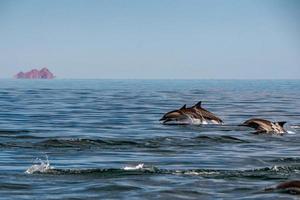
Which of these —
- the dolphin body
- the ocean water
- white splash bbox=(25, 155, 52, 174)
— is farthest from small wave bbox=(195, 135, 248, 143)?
white splash bbox=(25, 155, 52, 174)

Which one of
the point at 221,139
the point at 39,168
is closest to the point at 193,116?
the point at 221,139

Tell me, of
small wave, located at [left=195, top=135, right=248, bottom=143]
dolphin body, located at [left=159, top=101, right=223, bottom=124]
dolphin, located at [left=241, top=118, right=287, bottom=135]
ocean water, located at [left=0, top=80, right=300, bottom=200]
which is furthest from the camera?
dolphin body, located at [left=159, top=101, right=223, bottom=124]

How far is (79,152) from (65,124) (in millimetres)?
13495

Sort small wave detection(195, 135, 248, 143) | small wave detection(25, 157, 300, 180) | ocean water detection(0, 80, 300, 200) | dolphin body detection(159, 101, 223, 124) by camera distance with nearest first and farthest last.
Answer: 1. ocean water detection(0, 80, 300, 200)
2. small wave detection(25, 157, 300, 180)
3. small wave detection(195, 135, 248, 143)
4. dolphin body detection(159, 101, 223, 124)

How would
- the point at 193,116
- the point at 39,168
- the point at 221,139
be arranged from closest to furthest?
the point at 39,168 → the point at 221,139 → the point at 193,116

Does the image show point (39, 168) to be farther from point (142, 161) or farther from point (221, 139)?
point (221, 139)

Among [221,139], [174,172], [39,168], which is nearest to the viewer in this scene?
[174,172]

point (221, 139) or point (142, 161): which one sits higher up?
point (142, 161)

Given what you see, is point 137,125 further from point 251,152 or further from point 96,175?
point 96,175

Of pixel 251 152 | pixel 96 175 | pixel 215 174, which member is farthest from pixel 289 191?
pixel 251 152

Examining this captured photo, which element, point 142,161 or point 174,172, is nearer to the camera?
point 174,172

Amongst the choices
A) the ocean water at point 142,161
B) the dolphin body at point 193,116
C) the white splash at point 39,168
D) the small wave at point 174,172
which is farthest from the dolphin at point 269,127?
the white splash at point 39,168

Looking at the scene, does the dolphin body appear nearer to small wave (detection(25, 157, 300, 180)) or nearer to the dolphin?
the dolphin

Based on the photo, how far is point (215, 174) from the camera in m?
18.2
